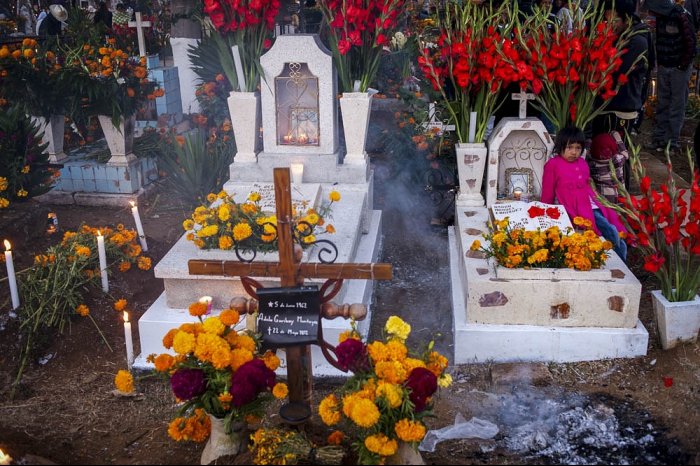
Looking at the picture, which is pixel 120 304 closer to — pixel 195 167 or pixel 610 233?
pixel 195 167

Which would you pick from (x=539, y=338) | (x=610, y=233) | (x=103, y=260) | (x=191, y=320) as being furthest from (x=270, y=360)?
(x=610, y=233)

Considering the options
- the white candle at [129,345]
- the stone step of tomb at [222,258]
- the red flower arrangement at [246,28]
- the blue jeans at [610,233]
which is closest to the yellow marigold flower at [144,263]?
the stone step of tomb at [222,258]

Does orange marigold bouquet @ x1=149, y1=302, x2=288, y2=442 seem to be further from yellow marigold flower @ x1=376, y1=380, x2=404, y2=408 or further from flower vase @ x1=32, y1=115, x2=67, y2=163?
flower vase @ x1=32, y1=115, x2=67, y2=163

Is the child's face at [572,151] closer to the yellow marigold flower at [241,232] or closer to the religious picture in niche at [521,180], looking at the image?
the religious picture in niche at [521,180]

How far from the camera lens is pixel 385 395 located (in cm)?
311

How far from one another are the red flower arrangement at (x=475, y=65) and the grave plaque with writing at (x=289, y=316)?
3340 mm

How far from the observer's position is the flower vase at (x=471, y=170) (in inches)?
253

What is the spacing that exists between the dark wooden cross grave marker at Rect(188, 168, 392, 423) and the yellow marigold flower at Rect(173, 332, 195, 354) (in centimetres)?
32

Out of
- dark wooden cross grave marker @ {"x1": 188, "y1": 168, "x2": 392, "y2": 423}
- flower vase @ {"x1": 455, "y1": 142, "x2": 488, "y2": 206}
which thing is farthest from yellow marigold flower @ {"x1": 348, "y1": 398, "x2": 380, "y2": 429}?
flower vase @ {"x1": 455, "y1": 142, "x2": 488, "y2": 206}

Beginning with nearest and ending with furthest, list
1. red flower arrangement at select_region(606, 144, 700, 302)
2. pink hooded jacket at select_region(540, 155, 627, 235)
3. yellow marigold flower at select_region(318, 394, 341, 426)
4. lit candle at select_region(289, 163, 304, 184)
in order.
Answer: yellow marigold flower at select_region(318, 394, 341, 426), red flower arrangement at select_region(606, 144, 700, 302), pink hooded jacket at select_region(540, 155, 627, 235), lit candle at select_region(289, 163, 304, 184)

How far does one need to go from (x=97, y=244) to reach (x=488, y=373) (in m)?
3.25

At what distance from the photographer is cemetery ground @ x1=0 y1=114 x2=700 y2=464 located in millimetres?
3930

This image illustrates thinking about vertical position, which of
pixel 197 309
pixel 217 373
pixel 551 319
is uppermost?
pixel 197 309

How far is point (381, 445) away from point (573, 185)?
347 cm
